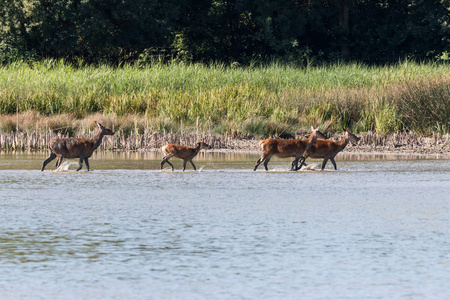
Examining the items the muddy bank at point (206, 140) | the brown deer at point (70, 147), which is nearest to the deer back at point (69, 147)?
the brown deer at point (70, 147)

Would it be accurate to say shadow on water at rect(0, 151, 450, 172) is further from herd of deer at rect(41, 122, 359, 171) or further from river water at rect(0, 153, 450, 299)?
river water at rect(0, 153, 450, 299)

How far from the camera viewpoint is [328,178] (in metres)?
13.2

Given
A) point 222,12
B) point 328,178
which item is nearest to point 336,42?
point 222,12

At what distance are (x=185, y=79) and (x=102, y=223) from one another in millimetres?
18723

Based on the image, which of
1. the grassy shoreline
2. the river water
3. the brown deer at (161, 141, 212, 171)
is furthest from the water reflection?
the river water

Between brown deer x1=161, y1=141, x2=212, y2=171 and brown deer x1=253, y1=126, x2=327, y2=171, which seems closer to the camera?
brown deer x1=161, y1=141, x2=212, y2=171

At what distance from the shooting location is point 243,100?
23.6 metres

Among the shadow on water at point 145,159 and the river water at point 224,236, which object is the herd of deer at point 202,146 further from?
the river water at point 224,236

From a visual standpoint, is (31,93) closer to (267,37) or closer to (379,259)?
(379,259)

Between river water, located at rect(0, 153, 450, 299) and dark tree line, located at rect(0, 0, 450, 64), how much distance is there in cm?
3073

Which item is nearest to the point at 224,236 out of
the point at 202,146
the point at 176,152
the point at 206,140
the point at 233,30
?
the point at 176,152

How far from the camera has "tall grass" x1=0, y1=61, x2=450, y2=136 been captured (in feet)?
71.5

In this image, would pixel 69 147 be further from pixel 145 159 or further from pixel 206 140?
pixel 206 140

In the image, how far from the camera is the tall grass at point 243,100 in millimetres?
21797
